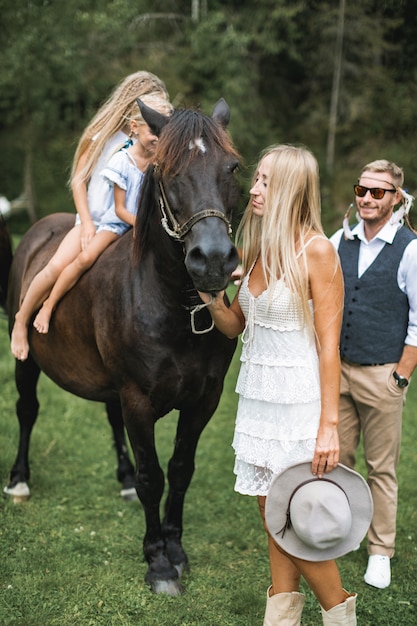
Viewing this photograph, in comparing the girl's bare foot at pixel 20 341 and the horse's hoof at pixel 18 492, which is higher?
the girl's bare foot at pixel 20 341

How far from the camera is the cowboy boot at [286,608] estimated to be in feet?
9.17

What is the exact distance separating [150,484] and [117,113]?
2239mm

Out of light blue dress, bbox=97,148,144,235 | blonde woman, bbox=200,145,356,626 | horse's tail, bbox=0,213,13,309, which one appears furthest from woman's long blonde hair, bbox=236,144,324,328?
horse's tail, bbox=0,213,13,309

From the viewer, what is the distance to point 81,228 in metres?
3.97

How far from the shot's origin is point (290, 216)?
2.67 metres

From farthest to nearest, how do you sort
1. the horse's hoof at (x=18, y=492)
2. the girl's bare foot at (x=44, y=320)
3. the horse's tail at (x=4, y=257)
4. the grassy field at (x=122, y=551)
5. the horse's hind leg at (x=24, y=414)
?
the horse's tail at (x=4, y=257) → the horse's hind leg at (x=24, y=414) → the horse's hoof at (x=18, y=492) → the girl's bare foot at (x=44, y=320) → the grassy field at (x=122, y=551)

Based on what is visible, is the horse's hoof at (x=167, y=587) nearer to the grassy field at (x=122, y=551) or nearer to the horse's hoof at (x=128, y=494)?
the grassy field at (x=122, y=551)

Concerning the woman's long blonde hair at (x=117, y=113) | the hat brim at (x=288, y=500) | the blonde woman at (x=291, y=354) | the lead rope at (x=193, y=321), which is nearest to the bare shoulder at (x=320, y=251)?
the blonde woman at (x=291, y=354)

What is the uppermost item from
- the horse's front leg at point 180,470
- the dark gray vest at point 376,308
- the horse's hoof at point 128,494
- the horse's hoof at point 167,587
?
the dark gray vest at point 376,308

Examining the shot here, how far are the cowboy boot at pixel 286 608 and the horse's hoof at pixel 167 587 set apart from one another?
929 mm

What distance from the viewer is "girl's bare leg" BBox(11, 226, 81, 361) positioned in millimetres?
3953

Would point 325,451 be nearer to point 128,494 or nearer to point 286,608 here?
point 286,608

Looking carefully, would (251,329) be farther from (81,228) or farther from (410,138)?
(410,138)

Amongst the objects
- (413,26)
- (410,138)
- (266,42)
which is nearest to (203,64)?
(266,42)
